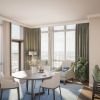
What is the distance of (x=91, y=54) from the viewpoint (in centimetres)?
576

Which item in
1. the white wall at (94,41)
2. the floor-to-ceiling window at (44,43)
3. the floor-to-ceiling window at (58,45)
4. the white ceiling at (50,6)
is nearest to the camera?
the white ceiling at (50,6)

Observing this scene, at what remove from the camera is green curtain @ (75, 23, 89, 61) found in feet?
22.2

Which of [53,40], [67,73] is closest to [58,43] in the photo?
[53,40]

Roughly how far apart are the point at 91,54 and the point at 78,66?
0.91 meters

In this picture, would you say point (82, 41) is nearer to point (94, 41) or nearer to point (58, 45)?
point (94, 41)

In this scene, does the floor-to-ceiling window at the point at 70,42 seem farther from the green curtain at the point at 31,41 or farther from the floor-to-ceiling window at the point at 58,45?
the green curtain at the point at 31,41

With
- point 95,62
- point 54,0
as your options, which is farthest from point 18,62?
point 54,0

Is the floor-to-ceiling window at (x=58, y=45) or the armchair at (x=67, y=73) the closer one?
the armchair at (x=67, y=73)

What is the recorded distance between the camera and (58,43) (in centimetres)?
784

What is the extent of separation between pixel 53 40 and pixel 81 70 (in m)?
2.46

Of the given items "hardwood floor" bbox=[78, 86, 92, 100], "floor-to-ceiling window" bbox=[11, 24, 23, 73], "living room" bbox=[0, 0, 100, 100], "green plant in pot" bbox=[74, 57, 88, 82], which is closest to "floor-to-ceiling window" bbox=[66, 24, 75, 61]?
"living room" bbox=[0, 0, 100, 100]

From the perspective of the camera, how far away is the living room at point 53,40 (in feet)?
15.3

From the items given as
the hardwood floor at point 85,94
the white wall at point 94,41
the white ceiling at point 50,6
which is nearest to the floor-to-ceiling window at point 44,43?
the white ceiling at point 50,6

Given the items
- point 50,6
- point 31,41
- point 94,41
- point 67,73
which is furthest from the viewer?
point 31,41
